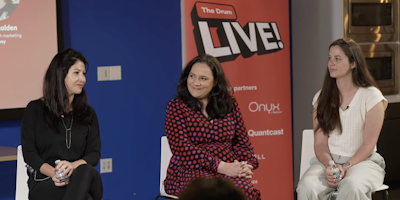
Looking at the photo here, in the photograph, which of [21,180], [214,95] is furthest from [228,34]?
[21,180]

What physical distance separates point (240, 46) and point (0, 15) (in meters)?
1.95

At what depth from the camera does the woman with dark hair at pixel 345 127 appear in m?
2.89

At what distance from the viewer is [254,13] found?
4504 mm

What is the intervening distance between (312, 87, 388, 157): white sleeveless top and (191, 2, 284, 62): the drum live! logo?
155 cm

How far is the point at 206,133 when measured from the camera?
291cm

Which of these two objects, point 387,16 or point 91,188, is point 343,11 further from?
point 91,188

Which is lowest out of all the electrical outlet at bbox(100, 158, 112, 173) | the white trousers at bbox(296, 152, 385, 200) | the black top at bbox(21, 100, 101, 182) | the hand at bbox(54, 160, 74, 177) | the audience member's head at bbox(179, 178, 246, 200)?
the electrical outlet at bbox(100, 158, 112, 173)

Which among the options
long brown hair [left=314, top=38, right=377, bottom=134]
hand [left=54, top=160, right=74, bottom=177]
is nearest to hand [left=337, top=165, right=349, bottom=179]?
long brown hair [left=314, top=38, right=377, bottom=134]

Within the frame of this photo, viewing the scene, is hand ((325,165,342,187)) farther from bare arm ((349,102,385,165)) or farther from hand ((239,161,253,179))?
hand ((239,161,253,179))

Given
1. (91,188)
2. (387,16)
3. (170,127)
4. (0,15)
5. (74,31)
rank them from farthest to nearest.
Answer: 1. (387,16)
2. (74,31)
3. (0,15)
4. (170,127)
5. (91,188)

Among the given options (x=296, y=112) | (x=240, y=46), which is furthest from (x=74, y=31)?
(x=296, y=112)

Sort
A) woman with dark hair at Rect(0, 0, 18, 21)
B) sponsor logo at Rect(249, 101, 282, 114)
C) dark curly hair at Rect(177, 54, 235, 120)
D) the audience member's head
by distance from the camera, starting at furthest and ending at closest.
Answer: sponsor logo at Rect(249, 101, 282, 114), woman with dark hair at Rect(0, 0, 18, 21), dark curly hair at Rect(177, 54, 235, 120), the audience member's head

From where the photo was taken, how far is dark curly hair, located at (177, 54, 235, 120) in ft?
9.82

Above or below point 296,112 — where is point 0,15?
above
